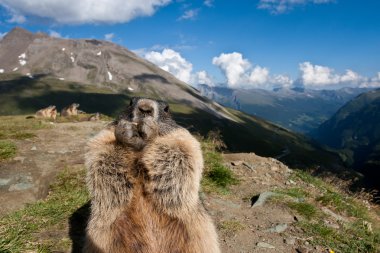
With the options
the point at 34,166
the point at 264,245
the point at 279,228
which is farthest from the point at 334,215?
the point at 34,166

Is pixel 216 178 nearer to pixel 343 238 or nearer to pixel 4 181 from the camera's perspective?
pixel 343 238

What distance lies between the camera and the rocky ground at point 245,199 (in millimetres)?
7855

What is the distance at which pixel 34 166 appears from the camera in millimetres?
9891

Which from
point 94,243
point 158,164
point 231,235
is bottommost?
point 231,235

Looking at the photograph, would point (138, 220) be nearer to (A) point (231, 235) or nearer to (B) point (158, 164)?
(B) point (158, 164)

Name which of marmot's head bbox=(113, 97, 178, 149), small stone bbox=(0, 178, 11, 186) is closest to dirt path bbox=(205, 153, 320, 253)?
marmot's head bbox=(113, 97, 178, 149)

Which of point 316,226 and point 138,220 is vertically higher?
point 138,220

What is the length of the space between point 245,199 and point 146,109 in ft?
22.5

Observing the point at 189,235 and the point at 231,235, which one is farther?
the point at 231,235

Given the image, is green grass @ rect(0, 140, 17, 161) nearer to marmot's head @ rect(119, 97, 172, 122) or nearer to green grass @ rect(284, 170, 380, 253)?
marmot's head @ rect(119, 97, 172, 122)

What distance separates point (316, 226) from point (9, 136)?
10921 millimetres

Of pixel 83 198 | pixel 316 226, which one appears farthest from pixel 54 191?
pixel 316 226

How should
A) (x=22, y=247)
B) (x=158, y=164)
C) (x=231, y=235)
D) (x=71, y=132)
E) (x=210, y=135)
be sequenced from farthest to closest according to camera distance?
(x=210, y=135) → (x=71, y=132) → (x=231, y=235) → (x=22, y=247) → (x=158, y=164)

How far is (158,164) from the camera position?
4.20 m
